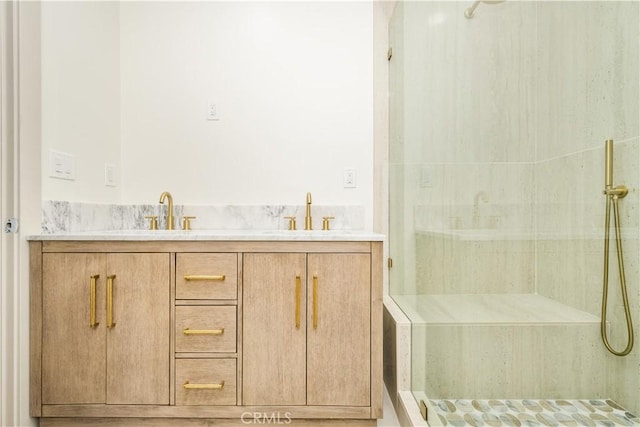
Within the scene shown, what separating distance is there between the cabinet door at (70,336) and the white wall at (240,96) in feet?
2.15

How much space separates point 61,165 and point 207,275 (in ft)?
2.57

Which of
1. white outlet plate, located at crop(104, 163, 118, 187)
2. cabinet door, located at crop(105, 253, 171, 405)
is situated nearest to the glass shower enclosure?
cabinet door, located at crop(105, 253, 171, 405)

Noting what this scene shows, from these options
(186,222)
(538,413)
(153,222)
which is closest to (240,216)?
(186,222)

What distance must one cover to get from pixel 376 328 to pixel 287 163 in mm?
987

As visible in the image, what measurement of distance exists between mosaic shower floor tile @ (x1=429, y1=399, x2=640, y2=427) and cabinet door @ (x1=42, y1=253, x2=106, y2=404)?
4.08ft

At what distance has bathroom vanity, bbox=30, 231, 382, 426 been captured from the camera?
1.34m

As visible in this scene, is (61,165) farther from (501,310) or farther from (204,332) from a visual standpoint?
(501,310)

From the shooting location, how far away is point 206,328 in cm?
136

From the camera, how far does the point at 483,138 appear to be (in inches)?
A: 40.9

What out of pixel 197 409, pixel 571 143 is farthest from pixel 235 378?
pixel 571 143

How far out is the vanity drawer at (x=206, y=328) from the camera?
1356 mm

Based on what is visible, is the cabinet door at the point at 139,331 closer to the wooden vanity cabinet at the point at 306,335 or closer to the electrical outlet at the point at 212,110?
the wooden vanity cabinet at the point at 306,335

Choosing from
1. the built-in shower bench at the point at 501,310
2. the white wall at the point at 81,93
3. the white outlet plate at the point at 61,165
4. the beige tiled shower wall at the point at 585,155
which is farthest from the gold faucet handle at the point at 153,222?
the beige tiled shower wall at the point at 585,155

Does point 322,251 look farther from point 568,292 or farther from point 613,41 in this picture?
point 613,41
